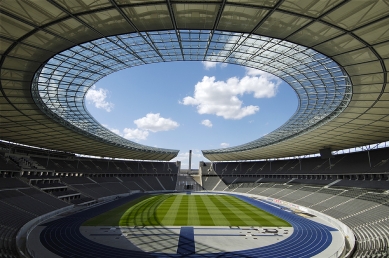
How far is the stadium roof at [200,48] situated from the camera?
1338cm

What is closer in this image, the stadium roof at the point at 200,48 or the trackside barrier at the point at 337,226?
the stadium roof at the point at 200,48

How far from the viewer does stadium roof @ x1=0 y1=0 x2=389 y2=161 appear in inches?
527

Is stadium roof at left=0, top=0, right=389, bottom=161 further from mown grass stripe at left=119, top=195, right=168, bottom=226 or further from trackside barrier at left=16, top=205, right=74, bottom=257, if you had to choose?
mown grass stripe at left=119, top=195, right=168, bottom=226

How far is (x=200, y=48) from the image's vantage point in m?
23.0

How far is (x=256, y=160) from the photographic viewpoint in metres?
93.7

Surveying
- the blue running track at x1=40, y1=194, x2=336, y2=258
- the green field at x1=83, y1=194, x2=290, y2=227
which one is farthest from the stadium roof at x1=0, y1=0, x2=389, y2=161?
the green field at x1=83, y1=194, x2=290, y2=227

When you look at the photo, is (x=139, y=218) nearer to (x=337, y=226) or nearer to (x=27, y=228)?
(x=27, y=228)

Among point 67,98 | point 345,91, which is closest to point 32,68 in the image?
point 67,98

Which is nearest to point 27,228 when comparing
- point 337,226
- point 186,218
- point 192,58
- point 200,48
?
point 186,218

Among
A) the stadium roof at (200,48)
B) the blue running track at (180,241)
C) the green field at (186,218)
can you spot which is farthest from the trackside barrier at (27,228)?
the stadium roof at (200,48)

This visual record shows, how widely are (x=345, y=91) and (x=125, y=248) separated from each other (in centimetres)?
2584

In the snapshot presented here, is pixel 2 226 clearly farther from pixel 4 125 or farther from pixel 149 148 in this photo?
pixel 149 148

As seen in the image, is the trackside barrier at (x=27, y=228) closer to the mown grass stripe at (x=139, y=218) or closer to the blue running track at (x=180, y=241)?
the blue running track at (x=180, y=241)

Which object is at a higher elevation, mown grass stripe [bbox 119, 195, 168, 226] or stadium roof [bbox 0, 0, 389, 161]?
stadium roof [bbox 0, 0, 389, 161]
